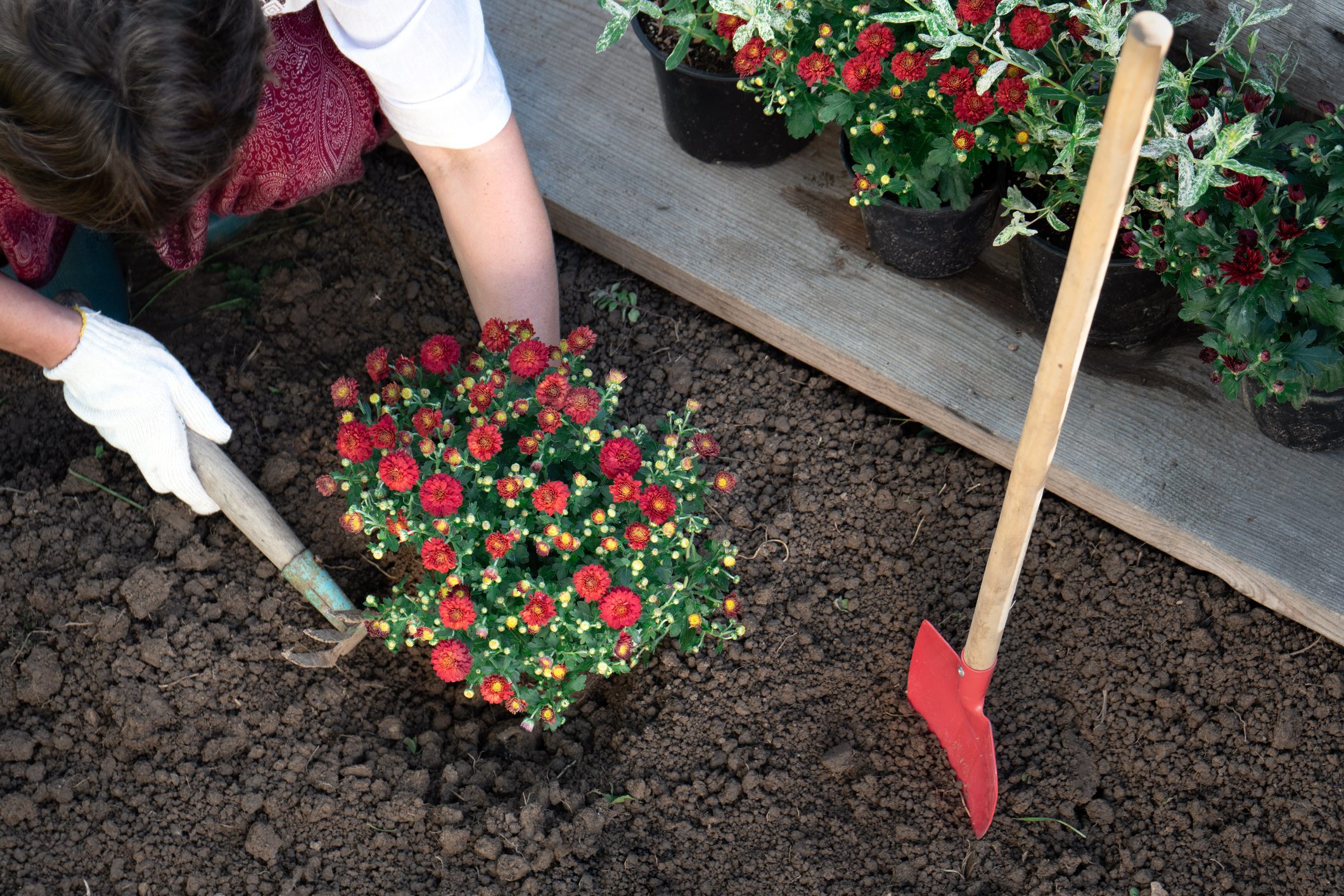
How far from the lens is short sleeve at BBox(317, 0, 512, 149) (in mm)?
1728

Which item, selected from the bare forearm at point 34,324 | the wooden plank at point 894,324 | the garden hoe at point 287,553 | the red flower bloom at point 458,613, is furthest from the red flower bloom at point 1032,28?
the bare forearm at point 34,324

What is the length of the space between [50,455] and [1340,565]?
94.9 inches

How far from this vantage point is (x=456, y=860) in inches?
73.7

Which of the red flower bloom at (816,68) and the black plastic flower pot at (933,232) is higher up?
the red flower bloom at (816,68)

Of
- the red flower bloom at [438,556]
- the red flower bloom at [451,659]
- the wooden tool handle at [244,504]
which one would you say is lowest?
the wooden tool handle at [244,504]

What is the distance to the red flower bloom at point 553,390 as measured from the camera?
173cm

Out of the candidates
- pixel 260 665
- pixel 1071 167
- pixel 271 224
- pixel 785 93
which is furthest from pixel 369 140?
pixel 1071 167

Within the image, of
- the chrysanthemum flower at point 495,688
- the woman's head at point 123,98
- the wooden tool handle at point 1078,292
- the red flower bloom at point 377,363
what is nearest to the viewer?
the wooden tool handle at point 1078,292

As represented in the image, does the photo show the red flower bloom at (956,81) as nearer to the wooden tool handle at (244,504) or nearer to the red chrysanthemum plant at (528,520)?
the red chrysanthemum plant at (528,520)

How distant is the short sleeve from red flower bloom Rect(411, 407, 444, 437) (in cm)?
47

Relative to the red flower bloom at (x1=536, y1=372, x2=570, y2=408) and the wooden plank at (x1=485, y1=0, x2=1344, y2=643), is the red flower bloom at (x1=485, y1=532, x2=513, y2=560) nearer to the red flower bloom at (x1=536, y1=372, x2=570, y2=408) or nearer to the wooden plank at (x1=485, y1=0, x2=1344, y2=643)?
the red flower bloom at (x1=536, y1=372, x2=570, y2=408)

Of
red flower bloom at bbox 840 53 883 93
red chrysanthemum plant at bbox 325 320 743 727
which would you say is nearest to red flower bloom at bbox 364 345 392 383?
red chrysanthemum plant at bbox 325 320 743 727

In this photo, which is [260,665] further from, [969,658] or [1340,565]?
[1340,565]

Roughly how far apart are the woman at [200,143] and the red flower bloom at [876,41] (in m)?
0.60
